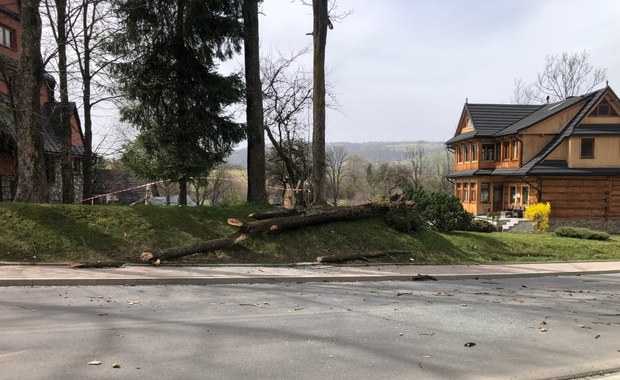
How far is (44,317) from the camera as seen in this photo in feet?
20.3

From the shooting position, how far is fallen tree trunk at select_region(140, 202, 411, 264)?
10820mm

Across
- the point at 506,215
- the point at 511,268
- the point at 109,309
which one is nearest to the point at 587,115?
the point at 506,215

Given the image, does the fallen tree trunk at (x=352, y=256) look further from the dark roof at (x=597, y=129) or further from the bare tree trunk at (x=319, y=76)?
the dark roof at (x=597, y=129)

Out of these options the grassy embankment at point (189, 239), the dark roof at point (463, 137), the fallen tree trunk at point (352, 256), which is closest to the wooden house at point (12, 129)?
the grassy embankment at point (189, 239)

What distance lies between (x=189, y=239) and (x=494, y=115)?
35.4m

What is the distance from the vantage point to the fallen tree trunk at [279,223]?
10.8 m

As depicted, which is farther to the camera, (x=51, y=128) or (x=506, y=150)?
(x=506, y=150)

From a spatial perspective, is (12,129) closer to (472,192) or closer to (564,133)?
(472,192)

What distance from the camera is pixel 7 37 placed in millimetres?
27562

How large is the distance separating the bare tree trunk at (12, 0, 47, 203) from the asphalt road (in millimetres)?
5761

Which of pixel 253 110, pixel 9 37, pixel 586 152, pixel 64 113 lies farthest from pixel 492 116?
pixel 9 37

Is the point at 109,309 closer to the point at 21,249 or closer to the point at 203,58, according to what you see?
the point at 21,249

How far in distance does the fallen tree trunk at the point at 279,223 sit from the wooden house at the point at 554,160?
17.7m

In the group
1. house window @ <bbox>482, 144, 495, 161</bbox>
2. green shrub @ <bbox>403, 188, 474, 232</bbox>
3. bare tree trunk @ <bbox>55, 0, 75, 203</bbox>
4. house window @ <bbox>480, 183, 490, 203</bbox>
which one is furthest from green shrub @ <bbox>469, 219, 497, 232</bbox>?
house window @ <bbox>482, 144, 495, 161</bbox>
